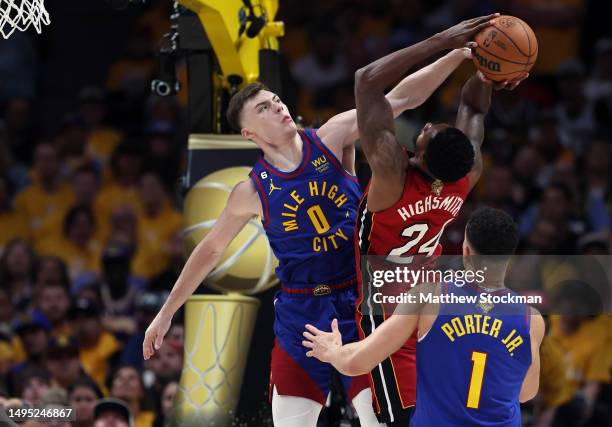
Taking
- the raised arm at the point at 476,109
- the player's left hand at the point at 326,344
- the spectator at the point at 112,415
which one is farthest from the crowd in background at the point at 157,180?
the player's left hand at the point at 326,344

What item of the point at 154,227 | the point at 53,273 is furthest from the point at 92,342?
the point at 154,227

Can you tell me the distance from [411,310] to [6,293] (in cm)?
696

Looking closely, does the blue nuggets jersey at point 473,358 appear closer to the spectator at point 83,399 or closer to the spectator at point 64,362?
the spectator at point 83,399

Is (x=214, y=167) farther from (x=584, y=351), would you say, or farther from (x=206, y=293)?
(x=584, y=351)

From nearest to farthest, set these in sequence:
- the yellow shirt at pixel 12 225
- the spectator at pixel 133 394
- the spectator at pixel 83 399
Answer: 1. the spectator at pixel 83 399
2. the spectator at pixel 133 394
3. the yellow shirt at pixel 12 225

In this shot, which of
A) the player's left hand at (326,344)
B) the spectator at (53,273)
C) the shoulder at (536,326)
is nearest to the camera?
the shoulder at (536,326)

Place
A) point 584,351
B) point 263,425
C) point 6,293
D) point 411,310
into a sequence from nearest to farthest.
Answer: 1. point 411,310
2. point 263,425
3. point 584,351
4. point 6,293

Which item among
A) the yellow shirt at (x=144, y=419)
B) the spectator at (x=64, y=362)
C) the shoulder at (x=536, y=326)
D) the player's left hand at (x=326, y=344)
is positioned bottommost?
the yellow shirt at (x=144, y=419)

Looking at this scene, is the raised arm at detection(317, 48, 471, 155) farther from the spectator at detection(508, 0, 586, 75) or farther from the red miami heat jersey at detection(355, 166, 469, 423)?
the spectator at detection(508, 0, 586, 75)

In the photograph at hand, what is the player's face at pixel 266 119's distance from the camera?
6914mm

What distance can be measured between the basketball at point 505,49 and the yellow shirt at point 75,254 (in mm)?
6467

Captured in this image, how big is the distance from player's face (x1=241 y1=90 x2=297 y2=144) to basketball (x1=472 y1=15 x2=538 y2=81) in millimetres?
1046

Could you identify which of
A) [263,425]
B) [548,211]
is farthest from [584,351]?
[263,425]

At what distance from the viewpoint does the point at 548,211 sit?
11.4 metres
